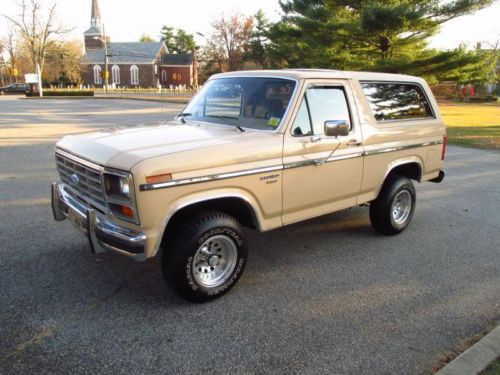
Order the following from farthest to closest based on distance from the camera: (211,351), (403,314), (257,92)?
(257,92) → (403,314) → (211,351)

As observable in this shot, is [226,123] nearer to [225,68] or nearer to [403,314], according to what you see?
[403,314]

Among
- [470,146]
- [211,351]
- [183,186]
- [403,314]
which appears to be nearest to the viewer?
[211,351]

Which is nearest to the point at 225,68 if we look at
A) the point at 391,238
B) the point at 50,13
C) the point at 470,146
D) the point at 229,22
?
the point at 229,22

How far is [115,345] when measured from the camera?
3045mm

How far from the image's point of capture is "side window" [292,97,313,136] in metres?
4.00

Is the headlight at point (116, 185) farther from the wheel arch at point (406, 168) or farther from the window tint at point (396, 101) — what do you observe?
the wheel arch at point (406, 168)

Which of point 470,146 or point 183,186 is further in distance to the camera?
point 470,146

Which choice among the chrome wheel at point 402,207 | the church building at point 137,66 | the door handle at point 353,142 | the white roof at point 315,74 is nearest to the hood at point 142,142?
the white roof at point 315,74

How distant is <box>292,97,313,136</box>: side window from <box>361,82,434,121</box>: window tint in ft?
3.61

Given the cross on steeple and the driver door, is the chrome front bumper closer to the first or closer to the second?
the driver door

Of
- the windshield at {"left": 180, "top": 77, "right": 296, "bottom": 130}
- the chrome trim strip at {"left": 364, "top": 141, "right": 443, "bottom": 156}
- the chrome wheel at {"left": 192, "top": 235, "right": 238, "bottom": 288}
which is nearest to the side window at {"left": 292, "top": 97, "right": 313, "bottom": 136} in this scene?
the windshield at {"left": 180, "top": 77, "right": 296, "bottom": 130}

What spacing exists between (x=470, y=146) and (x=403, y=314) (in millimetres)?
12111

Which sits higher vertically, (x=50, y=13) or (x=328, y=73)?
(x=50, y=13)

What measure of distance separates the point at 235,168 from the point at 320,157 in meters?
1.08
